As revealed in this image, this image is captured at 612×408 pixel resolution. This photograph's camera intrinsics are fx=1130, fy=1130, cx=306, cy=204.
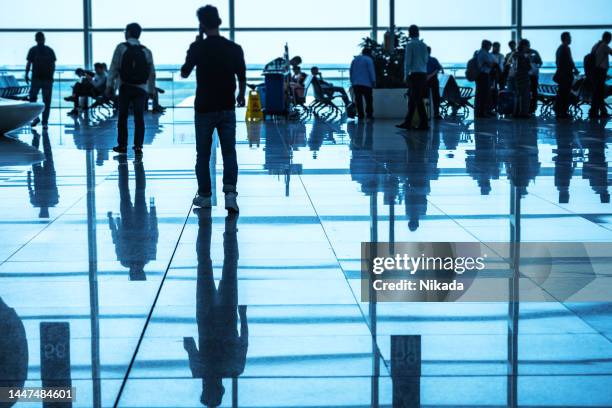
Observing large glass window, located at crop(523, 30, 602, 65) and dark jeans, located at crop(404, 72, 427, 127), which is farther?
large glass window, located at crop(523, 30, 602, 65)

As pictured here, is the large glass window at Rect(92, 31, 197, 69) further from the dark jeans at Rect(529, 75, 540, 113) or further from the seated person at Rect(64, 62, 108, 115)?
the dark jeans at Rect(529, 75, 540, 113)

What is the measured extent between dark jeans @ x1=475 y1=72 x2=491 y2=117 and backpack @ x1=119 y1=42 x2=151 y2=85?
10011mm

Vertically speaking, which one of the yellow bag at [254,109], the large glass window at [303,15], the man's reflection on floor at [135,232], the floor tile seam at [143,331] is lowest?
the floor tile seam at [143,331]

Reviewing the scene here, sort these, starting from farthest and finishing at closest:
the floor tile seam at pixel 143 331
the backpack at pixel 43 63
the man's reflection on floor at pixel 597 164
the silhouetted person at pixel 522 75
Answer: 1. the silhouetted person at pixel 522 75
2. the backpack at pixel 43 63
3. the man's reflection on floor at pixel 597 164
4. the floor tile seam at pixel 143 331

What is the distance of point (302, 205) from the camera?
757 cm

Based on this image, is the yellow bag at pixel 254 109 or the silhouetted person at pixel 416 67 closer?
the silhouetted person at pixel 416 67

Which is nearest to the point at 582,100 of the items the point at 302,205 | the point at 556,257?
the point at 302,205

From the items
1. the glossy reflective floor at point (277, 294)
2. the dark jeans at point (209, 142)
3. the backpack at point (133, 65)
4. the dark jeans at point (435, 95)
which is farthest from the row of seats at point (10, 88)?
the dark jeans at point (209, 142)

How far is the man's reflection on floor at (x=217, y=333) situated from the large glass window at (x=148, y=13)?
71.1 feet

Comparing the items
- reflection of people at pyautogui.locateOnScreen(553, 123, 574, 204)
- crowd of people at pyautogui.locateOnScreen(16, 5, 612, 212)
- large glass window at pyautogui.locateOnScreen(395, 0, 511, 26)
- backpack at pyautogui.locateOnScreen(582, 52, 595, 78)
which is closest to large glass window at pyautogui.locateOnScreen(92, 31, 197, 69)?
crowd of people at pyautogui.locateOnScreen(16, 5, 612, 212)

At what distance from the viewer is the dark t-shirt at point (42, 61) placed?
695 inches

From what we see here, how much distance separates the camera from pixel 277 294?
4.59 metres

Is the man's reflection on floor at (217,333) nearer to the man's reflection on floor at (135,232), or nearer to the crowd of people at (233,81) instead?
the man's reflection on floor at (135,232)

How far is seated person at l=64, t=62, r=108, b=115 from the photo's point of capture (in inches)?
933
